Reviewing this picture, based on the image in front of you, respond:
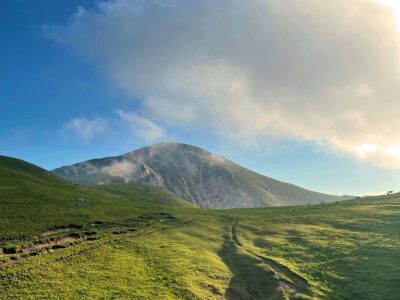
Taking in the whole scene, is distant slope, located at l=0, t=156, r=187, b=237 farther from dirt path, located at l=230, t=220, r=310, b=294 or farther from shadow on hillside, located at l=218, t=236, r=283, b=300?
→ dirt path, located at l=230, t=220, r=310, b=294

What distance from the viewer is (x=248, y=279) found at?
223ft

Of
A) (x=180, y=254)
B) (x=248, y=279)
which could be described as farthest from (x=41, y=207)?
(x=248, y=279)

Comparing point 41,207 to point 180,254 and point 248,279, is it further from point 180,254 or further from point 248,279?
point 248,279

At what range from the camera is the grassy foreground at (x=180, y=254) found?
59.2 meters

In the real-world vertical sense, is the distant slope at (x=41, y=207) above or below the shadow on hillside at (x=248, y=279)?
above

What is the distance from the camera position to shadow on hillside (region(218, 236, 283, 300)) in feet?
204

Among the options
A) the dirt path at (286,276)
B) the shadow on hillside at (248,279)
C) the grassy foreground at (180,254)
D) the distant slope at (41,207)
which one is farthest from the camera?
the distant slope at (41,207)

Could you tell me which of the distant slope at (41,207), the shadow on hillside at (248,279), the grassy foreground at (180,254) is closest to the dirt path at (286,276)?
the grassy foreground at (180,254)

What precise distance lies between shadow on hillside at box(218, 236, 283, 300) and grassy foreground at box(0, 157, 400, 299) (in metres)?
0.18

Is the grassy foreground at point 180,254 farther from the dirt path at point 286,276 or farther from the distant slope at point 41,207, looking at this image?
the distant slope at point 41,207

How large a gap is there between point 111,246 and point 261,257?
31.1m

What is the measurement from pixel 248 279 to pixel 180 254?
15.6 m

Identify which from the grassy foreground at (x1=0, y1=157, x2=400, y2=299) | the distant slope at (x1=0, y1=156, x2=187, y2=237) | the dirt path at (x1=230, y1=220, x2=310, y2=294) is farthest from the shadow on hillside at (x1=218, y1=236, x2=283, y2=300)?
the distant slope at (x1=0, y1=156, x2=187, y2=237)

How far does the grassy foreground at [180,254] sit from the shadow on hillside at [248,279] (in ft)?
0.58
